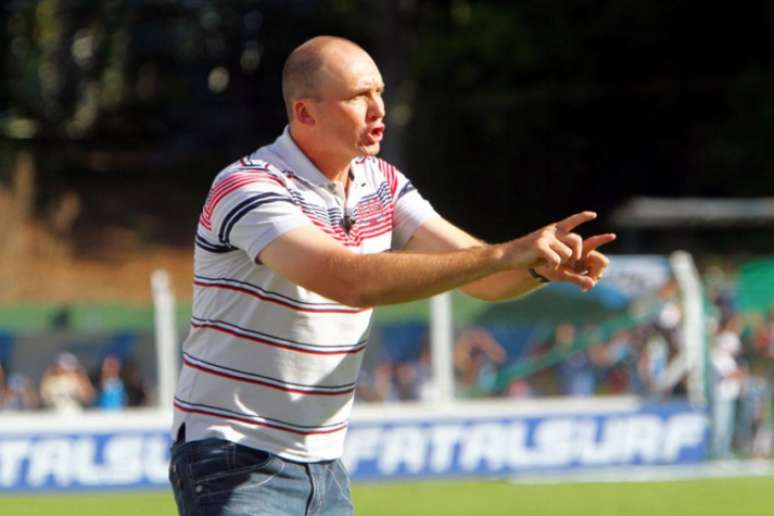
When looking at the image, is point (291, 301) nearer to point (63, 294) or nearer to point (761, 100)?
A: point (63, 294)

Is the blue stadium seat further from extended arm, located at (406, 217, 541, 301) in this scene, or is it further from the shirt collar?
the shirt collar

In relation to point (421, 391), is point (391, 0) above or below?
above

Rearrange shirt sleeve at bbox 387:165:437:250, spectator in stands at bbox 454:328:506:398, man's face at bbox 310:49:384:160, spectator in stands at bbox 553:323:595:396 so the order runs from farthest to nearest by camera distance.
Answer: spectator in stands at bbox 553:323:595:396, spectator in stands at bbox 454:328:506:398, shirt sleeve at bbox 387:165:437:250, man's face at bbox 310:49:384:160

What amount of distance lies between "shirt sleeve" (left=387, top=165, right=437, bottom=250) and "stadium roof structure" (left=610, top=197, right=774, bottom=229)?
2162 centimetres

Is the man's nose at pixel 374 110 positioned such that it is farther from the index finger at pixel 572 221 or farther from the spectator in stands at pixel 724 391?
the spectator in stands at pixel 724 391

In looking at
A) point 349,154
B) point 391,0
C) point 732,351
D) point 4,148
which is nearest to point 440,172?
point 391,0

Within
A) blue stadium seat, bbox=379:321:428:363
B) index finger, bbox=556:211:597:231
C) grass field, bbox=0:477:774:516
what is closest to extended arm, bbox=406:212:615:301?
index finger, bbox=556:211:597:231

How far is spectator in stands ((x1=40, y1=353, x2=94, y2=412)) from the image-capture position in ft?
51.0

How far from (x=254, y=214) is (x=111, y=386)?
1143 centimetres

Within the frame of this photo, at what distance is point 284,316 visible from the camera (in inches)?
183

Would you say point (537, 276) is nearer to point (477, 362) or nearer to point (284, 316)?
point (284, 316)

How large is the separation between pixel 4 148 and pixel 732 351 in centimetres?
1989

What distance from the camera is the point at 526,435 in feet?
52.7

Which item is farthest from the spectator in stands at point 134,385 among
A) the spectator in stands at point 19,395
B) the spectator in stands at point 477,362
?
the spectator in stands at point 477,362
